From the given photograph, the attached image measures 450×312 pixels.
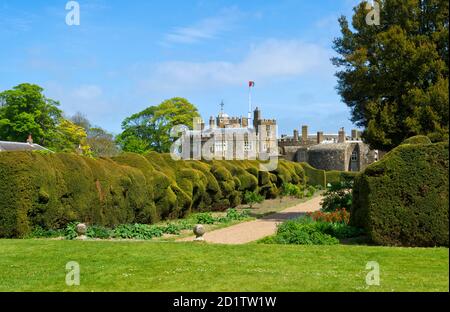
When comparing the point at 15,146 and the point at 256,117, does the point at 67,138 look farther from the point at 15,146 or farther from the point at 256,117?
the point at 256,117

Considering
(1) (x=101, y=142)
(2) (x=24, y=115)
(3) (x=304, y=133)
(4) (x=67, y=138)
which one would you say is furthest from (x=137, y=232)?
(3) (x=304, y=133)

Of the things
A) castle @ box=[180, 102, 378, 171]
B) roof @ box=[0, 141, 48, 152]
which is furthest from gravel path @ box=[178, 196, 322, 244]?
castle @ box=[180, 102, 378, 171]

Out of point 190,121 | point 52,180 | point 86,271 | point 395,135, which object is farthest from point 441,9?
point 190,121

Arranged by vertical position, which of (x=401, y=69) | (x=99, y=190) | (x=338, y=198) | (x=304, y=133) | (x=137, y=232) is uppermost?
(x=304, y=133)

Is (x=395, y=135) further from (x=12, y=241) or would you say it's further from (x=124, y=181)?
(x=12, y=241)

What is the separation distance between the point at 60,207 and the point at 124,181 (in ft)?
10.9

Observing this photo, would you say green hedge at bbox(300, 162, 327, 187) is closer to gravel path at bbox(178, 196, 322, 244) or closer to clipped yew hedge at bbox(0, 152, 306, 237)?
clipped yew hedge at bbox(0, 152, 306, 237)

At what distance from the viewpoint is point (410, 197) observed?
11.5 metres

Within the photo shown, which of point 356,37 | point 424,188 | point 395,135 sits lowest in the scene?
point 424,188

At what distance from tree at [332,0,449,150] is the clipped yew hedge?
808 cm

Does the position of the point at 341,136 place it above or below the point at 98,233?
above

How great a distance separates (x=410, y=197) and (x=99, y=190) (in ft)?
31.9

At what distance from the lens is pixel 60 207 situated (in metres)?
15.4

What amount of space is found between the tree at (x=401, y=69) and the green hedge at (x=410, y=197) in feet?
17.3
